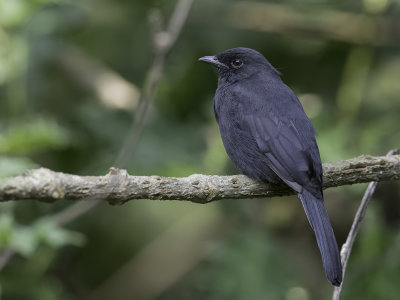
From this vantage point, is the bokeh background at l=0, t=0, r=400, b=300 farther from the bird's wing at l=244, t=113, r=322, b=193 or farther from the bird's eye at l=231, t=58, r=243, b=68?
the bird's wing at l=244, t=113, r=322, b=193

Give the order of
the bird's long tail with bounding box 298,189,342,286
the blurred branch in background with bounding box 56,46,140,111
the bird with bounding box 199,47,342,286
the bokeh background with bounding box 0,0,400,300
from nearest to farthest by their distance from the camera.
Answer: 1. the bird's long tail with bounding box 298,189,342,286
2. the bird with bounding box 199,47,342,286
3. the bokeh background with bounding box 0,0,400,300
4. the blurred branch in background with bounding box 56,46,140,111

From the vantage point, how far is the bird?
12.1 feet

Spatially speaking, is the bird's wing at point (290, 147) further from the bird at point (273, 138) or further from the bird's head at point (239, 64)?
the bird's head at point (239, 64)

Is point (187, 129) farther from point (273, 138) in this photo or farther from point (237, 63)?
point (273, 138)

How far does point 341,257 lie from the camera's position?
11.2 ft

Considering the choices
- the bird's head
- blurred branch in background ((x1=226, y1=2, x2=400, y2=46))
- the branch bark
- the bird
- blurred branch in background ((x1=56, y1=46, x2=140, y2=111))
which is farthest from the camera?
blurred branch in background ((x1=56, y1=46, x2=140, y2=111))

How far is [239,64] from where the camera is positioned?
4.80m

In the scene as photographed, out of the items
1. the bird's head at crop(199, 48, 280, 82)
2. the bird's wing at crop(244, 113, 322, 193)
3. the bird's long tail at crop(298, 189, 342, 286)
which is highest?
the bird's head at crop(199, 48, 280, 82)

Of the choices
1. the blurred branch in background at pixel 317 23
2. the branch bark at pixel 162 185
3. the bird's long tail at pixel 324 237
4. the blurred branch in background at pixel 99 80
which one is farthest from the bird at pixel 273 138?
the blurred branch in background at pixel 99 80

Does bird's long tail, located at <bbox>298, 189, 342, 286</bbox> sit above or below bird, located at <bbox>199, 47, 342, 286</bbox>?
below

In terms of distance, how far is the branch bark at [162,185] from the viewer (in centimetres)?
255

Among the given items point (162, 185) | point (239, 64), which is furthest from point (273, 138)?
point (162, 185)

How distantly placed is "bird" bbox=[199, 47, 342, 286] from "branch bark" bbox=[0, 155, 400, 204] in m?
0.12

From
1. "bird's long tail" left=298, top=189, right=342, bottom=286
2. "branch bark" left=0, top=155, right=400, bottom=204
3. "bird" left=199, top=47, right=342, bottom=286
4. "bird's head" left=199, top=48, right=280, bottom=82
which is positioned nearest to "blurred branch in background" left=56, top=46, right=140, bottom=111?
"bird's head" left=199, top=48, right=280, bottom=82
